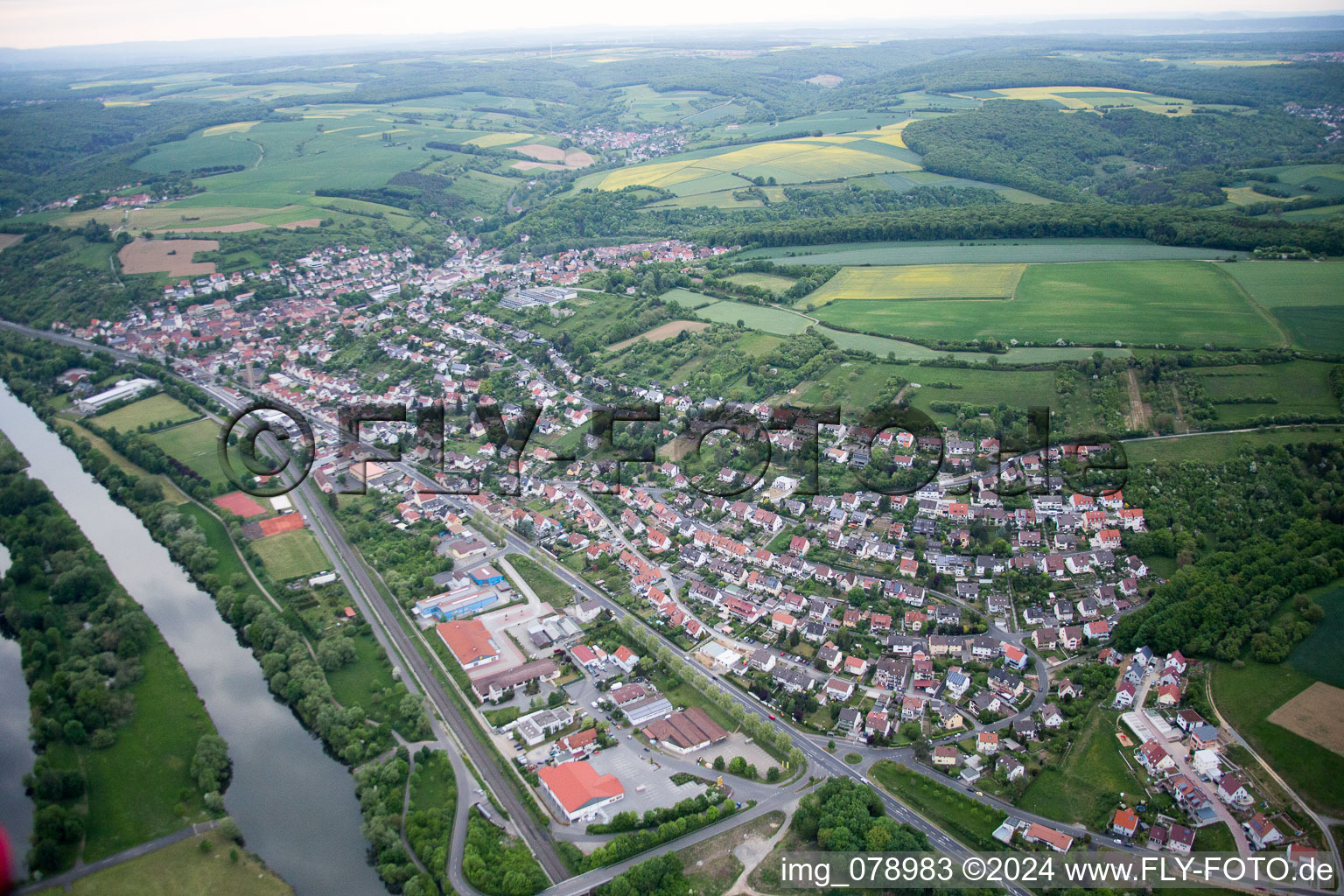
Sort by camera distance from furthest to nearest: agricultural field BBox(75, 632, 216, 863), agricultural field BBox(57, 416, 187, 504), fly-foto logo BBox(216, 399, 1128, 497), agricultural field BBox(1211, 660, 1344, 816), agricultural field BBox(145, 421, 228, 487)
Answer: agricultural field BBox(145, 421, 228, 487), agricultural field BBox(57, 416, 187, 504), fly-foto logo BBox(216, 399, 1128, 497), agricultural field BBox(75, 632, 216, 863), agricultural field BBox(1211, 660, 1344, 816)

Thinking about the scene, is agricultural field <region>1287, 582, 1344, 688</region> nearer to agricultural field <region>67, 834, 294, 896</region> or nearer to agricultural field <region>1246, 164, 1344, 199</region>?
agricultural field <region>67, 834, 294, 896</region>

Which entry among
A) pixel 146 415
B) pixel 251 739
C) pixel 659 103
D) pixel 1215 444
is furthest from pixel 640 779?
pixel 659 103

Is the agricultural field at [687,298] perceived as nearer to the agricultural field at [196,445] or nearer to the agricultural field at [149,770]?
the agricultural field at [196,445]

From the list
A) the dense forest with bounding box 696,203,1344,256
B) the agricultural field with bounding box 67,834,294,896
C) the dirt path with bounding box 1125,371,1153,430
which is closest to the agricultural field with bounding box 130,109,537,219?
the dense forest with bounding box 696,203,1344,256

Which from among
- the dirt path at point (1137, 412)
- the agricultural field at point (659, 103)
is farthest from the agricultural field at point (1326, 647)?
the agricultural field at point (659, 103)

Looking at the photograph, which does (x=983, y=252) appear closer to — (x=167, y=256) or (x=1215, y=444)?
(x=1215, y=444)
